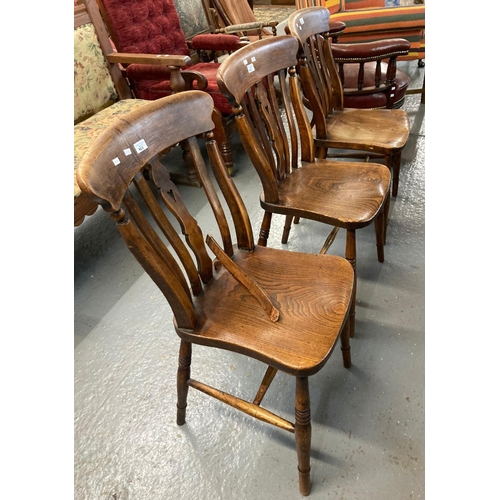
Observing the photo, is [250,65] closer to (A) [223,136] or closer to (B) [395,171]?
(B) [395,171]

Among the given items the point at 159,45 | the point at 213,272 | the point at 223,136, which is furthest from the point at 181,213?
the point at 159,45

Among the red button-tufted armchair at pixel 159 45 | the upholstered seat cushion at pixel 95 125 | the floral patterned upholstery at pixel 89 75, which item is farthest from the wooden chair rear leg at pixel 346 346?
the floral patterned upholstery at pixel 89 75

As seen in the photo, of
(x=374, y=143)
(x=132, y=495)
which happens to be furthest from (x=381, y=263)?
(x=132, y=495)

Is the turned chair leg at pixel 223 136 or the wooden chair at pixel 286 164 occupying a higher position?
the wooden chair at pixel 286 164

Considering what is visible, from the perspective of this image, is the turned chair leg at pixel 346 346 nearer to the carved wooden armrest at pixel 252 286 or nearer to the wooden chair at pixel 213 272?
the wooden chair at pixel 213 272

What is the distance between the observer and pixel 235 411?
4.85 feet

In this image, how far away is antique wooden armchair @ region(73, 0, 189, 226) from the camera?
7.78 ft

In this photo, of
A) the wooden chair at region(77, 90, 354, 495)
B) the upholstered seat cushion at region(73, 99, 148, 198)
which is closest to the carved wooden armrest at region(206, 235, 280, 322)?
the wooden chair at region(77, 90, 354, 495)

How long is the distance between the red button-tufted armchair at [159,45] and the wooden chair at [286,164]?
3.27 feet

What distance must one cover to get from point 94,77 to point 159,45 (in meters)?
0.61

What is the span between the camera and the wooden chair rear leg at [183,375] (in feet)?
4.19

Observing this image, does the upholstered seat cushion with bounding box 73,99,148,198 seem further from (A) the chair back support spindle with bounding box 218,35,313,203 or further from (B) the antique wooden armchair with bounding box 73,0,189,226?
(A) the chair back support spindle with bounding box 218,35,313,203

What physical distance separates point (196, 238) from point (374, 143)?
108 cm

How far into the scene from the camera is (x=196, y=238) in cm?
114
